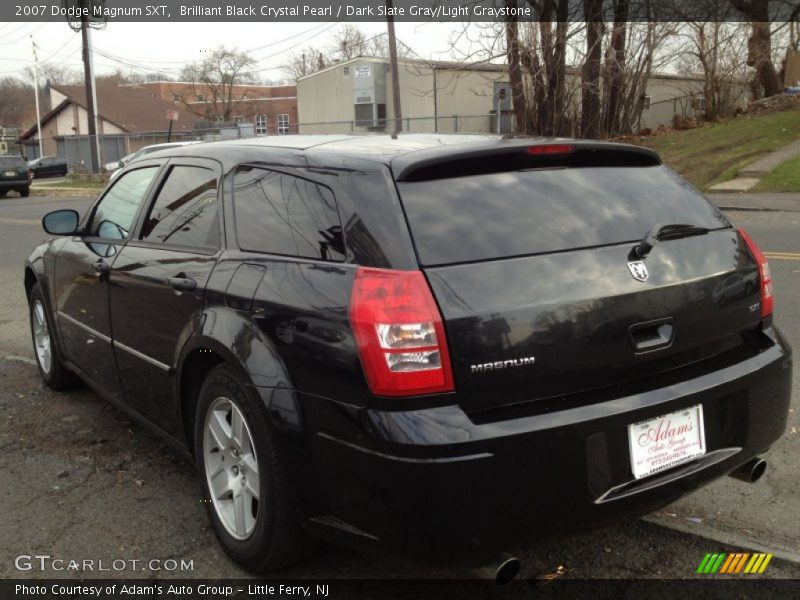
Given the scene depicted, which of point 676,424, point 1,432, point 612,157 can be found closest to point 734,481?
point 676,424

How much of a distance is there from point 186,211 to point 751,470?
264cm

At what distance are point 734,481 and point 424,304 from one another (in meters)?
2.11

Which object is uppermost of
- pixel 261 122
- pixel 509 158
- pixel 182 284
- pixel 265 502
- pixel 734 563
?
pixel 261 122

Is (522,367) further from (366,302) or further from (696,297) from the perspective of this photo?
(696,297)

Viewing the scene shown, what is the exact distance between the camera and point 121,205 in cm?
446

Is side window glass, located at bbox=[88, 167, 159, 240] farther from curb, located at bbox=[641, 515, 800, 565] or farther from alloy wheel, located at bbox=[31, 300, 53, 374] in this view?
curb, located at bbox=[641, 515, 800, 565]

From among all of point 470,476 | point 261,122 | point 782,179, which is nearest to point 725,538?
point 470,476

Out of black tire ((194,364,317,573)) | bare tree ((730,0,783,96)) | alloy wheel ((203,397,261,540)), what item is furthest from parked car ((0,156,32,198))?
black tire ((194,364,317,573))

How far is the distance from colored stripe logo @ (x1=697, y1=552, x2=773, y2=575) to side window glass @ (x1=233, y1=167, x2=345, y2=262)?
179 centimetres

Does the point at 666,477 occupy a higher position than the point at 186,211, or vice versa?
the point at 186,211

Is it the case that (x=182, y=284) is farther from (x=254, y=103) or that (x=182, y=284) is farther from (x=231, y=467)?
(x=254, y=103)

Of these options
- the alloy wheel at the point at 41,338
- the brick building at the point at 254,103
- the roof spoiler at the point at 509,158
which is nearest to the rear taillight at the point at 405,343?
the roof spoiler at the point at 509,158

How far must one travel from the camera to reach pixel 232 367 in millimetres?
2934

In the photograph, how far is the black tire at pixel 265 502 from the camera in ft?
8.98
